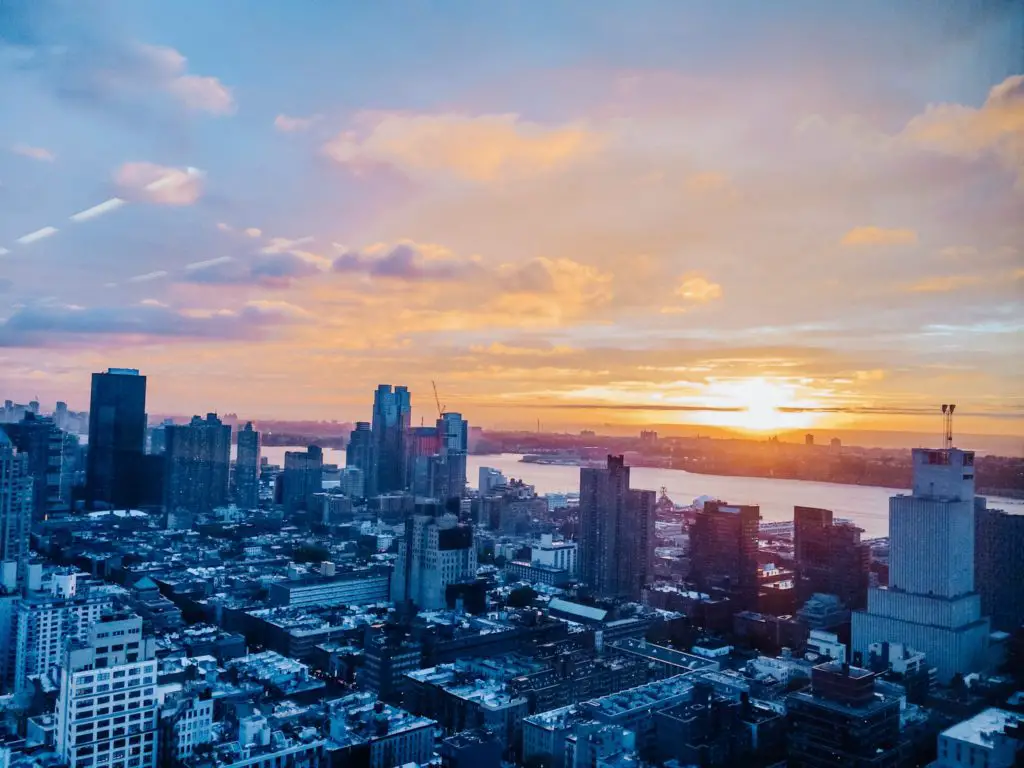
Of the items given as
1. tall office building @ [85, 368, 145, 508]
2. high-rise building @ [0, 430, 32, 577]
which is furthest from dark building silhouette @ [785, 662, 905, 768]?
high-rise building @ [0, 430, 32, 577]

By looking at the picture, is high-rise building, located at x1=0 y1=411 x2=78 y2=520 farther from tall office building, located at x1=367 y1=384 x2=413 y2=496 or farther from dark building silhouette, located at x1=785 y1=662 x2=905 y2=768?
dark building silhouette, located at x1=785 y1=662 x2=905 y2=768

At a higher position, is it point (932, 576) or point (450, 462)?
point (450, 462)

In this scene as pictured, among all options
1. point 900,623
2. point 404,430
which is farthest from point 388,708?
point 404,430

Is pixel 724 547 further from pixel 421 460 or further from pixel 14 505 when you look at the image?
pixel 14 505

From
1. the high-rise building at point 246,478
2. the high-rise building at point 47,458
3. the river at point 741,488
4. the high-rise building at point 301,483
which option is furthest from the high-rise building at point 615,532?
the high-rise building at point 47,458

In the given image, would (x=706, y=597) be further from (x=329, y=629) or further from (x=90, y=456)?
(x=90, y=456)

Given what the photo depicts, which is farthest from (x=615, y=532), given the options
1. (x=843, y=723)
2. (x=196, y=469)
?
(x=196, y=469)

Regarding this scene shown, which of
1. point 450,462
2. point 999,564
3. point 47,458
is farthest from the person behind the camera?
point 450,462
